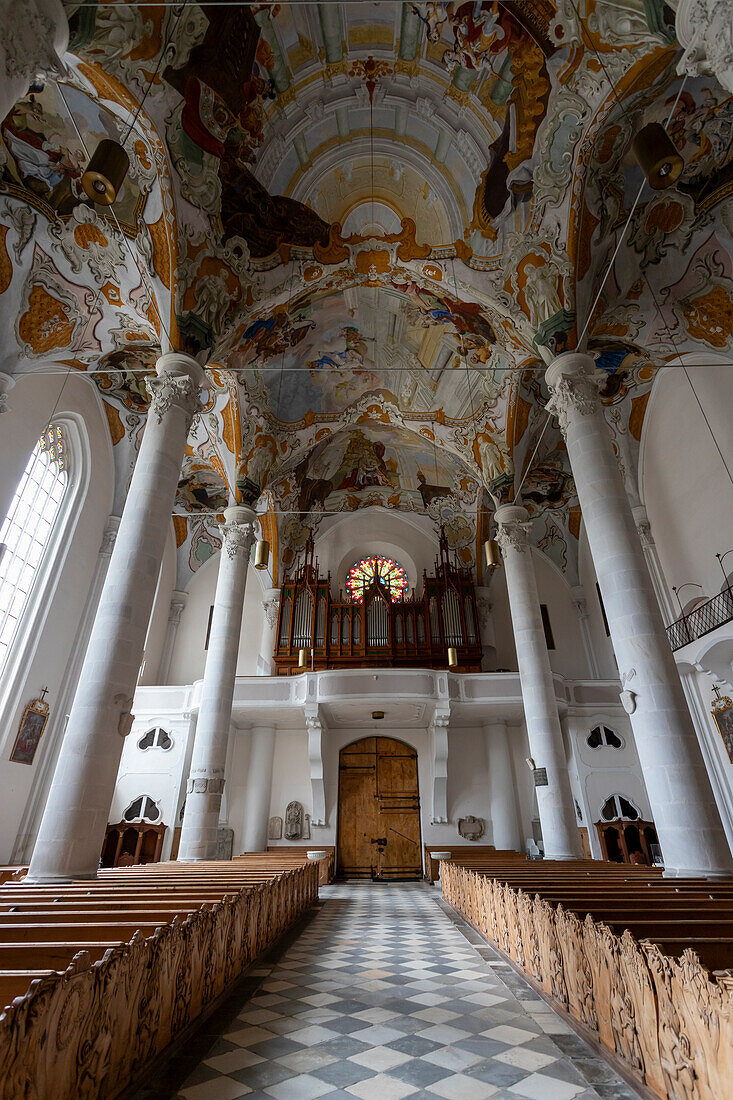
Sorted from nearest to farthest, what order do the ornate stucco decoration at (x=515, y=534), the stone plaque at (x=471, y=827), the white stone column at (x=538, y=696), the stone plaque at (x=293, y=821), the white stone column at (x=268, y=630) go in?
the white stone column at (x=538, y=696), the ornate stucco decoration at (x=515, y=534), the stone plaque at (x=471, y=827), the stone plaque at (x=293, y=821), the white stone column at (x=268, y=630)

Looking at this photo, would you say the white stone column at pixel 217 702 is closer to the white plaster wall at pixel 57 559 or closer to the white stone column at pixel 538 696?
the white plaster wall at pixel 57 559

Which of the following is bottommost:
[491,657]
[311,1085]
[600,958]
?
[311,1085]

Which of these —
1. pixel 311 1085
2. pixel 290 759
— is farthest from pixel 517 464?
pixel 311 1085

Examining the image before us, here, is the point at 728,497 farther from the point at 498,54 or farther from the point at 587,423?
the point at 498,54

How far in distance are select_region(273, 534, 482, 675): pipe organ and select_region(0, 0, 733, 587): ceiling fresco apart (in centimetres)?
513

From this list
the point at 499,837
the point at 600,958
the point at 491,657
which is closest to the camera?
the point at 600,958

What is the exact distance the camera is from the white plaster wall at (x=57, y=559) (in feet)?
36.8

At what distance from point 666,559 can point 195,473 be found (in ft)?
42.0

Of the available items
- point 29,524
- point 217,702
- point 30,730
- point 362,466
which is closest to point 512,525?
point 362,466

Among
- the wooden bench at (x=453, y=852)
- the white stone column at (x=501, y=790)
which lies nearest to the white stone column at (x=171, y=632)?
the wooden bench at (x=453, y=852)

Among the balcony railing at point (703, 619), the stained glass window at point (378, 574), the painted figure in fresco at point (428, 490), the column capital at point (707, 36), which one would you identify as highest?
the painted figure in fresco at point (428, 490)

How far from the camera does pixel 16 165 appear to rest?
9.12m

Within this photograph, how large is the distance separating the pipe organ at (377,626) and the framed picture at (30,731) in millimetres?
6500


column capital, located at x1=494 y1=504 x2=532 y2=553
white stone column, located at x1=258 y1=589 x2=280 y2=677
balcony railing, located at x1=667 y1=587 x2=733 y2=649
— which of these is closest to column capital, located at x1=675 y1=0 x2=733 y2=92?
balcony railing, located at x1=667 y1=587 x2=733 y2=649
